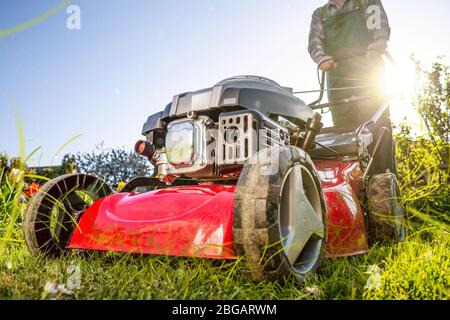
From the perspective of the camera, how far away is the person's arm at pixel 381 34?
2600 mm

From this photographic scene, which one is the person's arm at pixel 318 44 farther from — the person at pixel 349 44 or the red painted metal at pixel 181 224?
the red painted metal at pixel 181 224

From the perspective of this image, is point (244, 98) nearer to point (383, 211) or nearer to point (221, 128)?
point (221, 128)

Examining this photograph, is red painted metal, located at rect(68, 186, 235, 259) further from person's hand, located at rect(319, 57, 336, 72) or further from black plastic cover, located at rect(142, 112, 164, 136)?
person's hand, located at rect(319, 57, 336, 72)

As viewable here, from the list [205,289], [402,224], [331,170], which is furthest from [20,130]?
[402,224]

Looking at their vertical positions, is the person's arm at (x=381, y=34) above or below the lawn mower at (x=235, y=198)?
above

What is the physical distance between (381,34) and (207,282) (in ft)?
7.25

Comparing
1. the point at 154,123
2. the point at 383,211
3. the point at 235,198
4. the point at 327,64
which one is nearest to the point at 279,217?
the point at 235,198

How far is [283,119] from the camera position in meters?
1.83

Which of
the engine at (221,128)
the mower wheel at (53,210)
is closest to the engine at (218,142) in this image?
the engine at (221,128)

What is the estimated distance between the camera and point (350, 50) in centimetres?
298

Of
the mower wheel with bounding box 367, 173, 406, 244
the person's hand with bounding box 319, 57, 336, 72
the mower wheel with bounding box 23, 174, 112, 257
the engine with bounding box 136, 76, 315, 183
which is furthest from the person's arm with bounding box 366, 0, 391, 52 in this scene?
the mower wheel with bounding box 23, 174, 112, 257

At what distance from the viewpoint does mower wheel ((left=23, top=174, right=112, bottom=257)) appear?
1670 mm

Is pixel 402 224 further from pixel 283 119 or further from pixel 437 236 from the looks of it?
A: pixel 283 119
